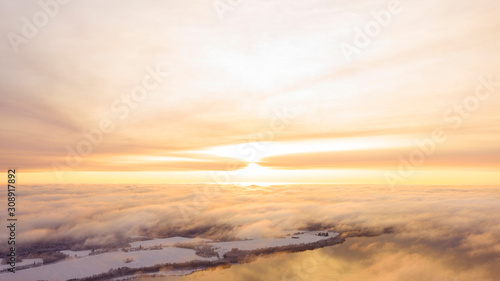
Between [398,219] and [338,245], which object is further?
[398,219]

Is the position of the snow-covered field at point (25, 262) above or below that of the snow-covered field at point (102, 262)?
above

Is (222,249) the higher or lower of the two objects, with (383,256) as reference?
higher

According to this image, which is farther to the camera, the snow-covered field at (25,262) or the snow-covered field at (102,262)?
the snow-covered field at (25,262)

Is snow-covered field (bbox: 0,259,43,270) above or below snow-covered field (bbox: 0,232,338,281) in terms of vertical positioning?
above

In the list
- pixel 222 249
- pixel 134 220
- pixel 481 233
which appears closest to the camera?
pixel 222 249

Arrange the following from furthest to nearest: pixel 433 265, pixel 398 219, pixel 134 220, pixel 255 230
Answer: pixel 398 219, pixel 134 220, pixel 255 230, pixel 433 265

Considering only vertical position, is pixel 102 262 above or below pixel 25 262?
below

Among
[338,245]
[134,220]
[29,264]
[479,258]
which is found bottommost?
[479,258]

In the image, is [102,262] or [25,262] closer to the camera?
[102,262]

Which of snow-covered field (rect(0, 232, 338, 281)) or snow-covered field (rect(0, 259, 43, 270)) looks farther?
snow-covered field (rect(0, 259, 43, 270))

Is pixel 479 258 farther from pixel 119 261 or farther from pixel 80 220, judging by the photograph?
pixel 80 220

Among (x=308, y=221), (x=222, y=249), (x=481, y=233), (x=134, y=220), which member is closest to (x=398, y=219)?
(x=481, y=233)
